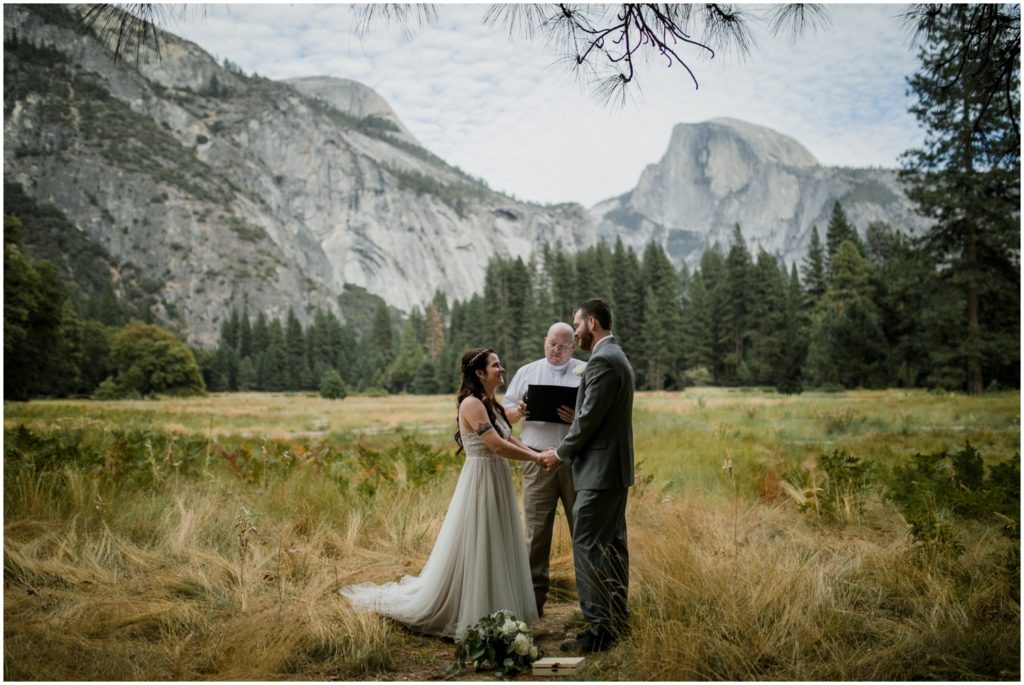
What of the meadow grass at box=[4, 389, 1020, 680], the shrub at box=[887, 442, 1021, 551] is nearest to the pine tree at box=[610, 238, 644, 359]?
the meadow grass at box=[4, 389, 1020, 680]

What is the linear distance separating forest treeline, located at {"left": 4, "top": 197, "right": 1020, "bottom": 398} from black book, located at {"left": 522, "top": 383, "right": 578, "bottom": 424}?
10.3 meters

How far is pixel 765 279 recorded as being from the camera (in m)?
31.7

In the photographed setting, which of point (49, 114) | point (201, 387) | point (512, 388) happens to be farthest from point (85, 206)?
point (512, 388)

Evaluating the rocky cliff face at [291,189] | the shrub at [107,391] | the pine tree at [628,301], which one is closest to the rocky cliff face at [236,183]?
the rocky cliff face at [291,189]

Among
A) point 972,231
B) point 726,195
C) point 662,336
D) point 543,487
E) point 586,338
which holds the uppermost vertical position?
point 726,195

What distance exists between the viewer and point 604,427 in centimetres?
347

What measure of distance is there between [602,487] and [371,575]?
1.86 meters

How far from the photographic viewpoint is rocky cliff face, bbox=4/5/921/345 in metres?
18.2

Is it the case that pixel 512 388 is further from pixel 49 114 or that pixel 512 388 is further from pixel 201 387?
pixel 49 114

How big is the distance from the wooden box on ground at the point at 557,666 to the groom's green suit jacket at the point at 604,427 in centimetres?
80

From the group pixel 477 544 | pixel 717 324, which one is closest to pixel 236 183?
pixel 717 324

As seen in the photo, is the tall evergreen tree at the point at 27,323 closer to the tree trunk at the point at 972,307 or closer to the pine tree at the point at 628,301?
the tree trunk at the point at 972,307

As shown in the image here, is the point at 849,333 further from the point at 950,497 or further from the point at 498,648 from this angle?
the point at 498,648

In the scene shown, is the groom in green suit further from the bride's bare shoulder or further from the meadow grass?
the bride's bare shoulder
